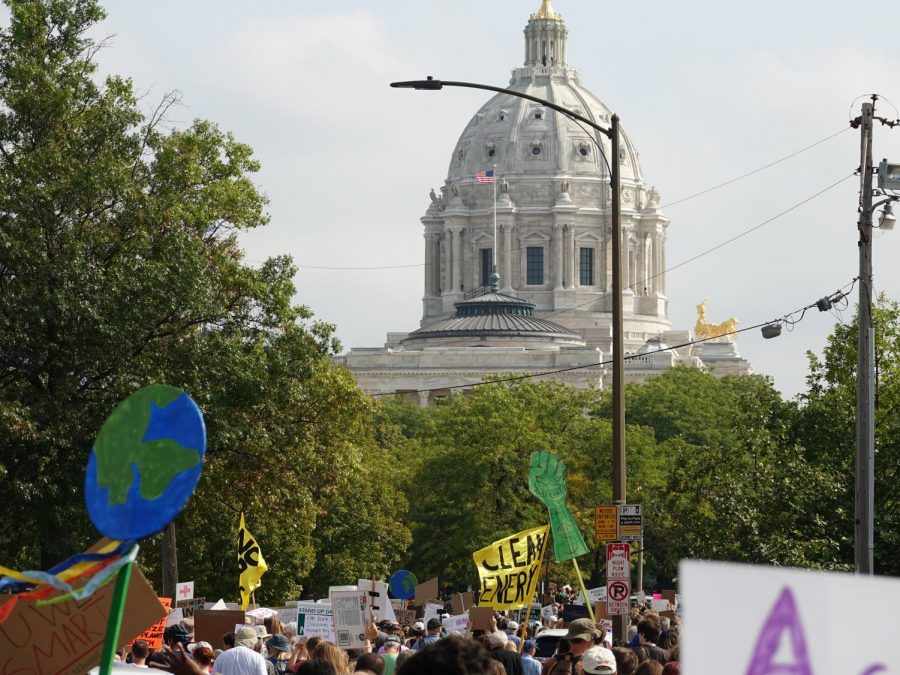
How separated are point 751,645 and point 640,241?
179639 millimetres

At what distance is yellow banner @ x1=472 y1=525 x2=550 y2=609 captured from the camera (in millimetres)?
19141

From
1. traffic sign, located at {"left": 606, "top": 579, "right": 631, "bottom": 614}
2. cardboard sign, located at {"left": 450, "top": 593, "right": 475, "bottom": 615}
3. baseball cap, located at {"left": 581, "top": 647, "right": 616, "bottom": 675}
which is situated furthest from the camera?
cardboard sign, located at {"left": 450, "top": 593, "right": 475, "bottom": 615}

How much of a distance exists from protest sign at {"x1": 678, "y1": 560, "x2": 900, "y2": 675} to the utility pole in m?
19.9

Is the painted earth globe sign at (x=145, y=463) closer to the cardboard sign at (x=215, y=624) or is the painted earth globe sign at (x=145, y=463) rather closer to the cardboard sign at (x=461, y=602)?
the cardboard sign at (x=215, y=624)

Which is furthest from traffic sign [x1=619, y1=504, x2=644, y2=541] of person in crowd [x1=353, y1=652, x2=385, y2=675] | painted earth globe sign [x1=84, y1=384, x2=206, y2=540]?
painted earth globe sign [x1=84, y1=384, x2=206, y2=540]

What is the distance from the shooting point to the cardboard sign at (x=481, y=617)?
18.2 m

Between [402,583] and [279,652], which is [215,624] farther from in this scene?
[402,583]

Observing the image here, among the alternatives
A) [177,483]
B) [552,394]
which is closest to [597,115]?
[552,394]

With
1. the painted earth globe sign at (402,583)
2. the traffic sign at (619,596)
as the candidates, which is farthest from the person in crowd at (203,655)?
the painted earth globe sign at (402,583)

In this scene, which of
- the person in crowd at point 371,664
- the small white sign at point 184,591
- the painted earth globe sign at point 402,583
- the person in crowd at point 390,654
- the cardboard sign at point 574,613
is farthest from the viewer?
the painted earth globe sign at point 402,583

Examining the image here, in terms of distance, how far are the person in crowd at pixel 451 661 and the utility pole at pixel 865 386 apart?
61.7 feet

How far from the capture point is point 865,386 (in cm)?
2381

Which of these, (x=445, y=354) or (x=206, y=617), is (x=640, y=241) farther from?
(x=206, y=617)

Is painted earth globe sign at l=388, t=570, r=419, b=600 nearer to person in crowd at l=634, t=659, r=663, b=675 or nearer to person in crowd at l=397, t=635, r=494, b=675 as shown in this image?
person in crowd at l=634, t=659, r=663, b=675
